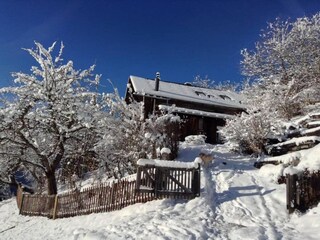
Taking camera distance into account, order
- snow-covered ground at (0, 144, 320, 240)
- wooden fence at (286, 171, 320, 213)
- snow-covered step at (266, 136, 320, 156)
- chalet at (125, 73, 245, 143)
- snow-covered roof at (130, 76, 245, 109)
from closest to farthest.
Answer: snow-covered ground at (0, 144, 320, 240) < wooden fence at (286, 171, 320, 213) < snow-covered step at (266, 136, 320, 156) < chalet at (125, 73, 245, 143) < snow-covered roof at (130, 76, 245, 109)

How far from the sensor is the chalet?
29547 millimetres

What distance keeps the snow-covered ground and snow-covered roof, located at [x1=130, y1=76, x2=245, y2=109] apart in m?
14.2

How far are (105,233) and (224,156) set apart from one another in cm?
1218

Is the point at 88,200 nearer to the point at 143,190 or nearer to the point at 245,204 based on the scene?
the point at 143,190

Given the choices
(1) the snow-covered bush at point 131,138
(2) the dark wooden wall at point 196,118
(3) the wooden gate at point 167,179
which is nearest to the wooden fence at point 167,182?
(3) the wooden gate at point 167,179

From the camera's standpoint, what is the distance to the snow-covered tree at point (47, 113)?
1806 cm

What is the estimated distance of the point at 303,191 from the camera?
10297mm

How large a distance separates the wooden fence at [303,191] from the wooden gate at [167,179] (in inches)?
130

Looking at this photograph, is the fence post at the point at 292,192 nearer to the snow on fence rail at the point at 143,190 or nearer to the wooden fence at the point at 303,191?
the wooden fence at the point at 303,191

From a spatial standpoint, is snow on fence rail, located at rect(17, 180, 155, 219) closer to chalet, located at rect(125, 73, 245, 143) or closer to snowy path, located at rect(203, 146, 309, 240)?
snowy path, located at rect(203, 146, 309, 240)

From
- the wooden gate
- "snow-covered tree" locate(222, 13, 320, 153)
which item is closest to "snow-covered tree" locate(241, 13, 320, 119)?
"snow-covered tree" locate(222, 13, 320, 153)

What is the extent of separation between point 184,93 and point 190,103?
239cm

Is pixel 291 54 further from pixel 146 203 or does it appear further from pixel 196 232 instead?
pixel 196 232

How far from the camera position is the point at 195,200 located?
1182 cm
